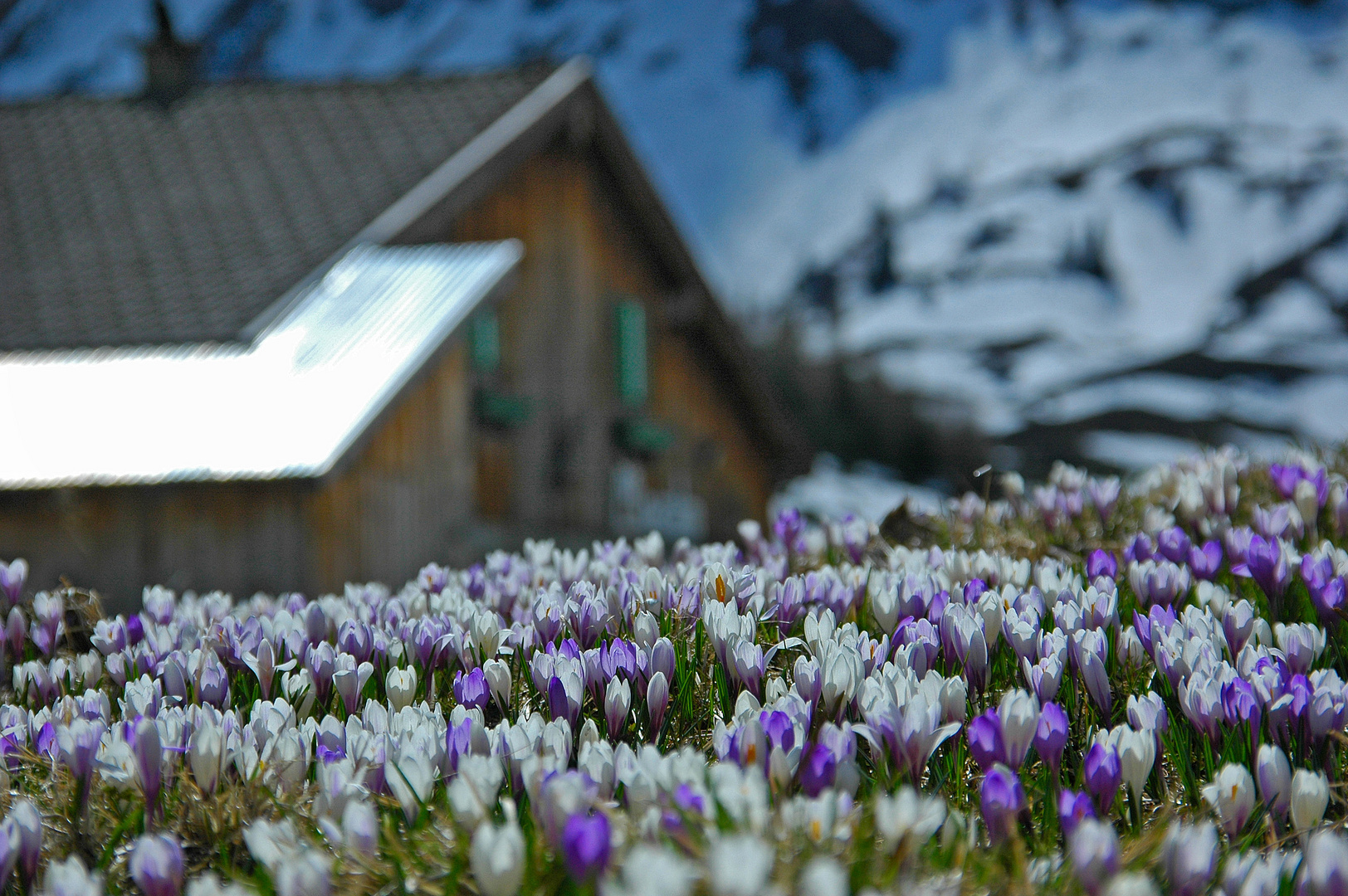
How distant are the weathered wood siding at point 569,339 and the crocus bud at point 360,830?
11561mm

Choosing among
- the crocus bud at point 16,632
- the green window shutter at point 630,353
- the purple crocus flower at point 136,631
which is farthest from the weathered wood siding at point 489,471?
the purple crocus flower at point 136,631

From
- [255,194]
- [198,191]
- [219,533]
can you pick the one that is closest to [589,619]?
[219,533]

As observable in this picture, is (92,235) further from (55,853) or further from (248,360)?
(55,853)

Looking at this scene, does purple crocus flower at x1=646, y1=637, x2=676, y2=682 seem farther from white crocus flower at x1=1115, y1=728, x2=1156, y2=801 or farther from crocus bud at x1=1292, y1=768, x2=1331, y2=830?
crocus bud at x1=1292, y1=768, x2=1331, y2=830

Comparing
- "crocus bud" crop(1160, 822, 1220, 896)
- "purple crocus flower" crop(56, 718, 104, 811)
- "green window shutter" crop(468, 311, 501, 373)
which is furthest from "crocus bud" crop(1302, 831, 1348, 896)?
"green window shutter" crop(468, 311, 501, 373)

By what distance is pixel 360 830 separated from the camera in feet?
5.49

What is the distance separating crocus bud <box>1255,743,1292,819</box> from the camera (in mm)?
1851

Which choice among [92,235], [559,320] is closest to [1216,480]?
[559,320]

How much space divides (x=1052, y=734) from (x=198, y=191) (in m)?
14.8

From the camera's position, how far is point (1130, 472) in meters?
5.66

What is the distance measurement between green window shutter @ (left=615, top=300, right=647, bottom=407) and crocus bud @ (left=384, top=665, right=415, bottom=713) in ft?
42.2

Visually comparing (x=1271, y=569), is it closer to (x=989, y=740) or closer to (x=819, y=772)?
(x=989, y=740)

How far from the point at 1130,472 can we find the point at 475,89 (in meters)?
12.7

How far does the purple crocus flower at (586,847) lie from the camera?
57.5 inches
